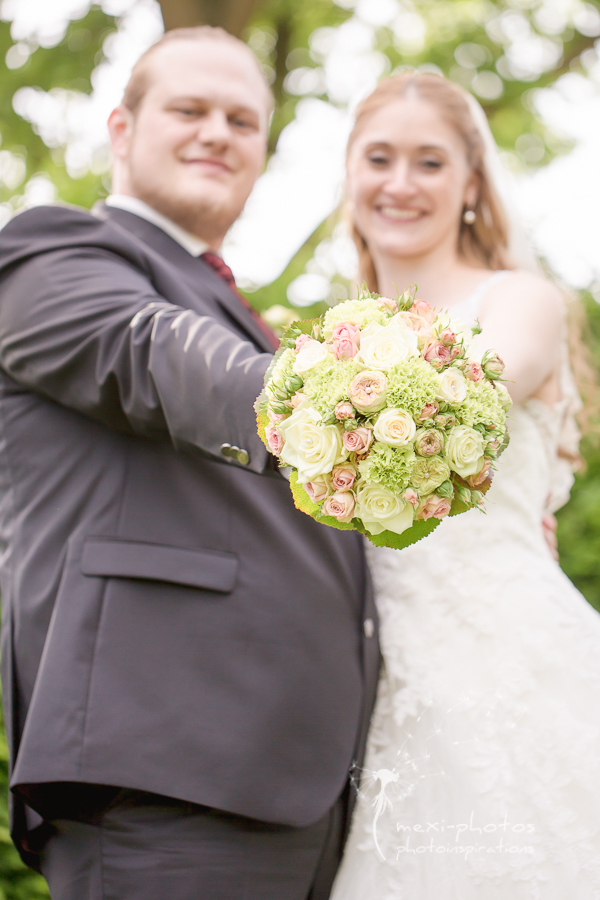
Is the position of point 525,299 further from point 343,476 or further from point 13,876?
point 13,876

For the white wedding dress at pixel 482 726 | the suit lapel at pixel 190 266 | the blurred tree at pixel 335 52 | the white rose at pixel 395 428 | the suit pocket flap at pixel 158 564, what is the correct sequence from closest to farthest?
1. the white rose at pixel 395 428
2. the suit pocket flap at pixel 158 564
3. the white wedding dress at pixel 482 726
4. the suit lapel at pixel 190 266
5. the blurred tree at pixel 335 52

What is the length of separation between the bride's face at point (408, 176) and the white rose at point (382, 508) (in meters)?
1.83

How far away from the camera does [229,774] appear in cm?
180

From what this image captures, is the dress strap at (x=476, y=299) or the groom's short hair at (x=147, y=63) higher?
the groom's short hair at (x=147, y=63)

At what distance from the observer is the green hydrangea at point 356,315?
136 centimetres

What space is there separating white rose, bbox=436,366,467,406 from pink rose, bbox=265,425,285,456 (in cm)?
27

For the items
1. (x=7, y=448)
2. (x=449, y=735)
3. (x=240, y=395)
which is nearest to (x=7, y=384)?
(x=7, y=448)

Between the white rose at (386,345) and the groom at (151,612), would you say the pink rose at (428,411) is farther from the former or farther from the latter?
the groom at (151,612)

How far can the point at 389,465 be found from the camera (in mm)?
1247

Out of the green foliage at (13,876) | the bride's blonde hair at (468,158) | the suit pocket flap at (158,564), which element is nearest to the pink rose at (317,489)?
the suit pocket flap at (158,564)

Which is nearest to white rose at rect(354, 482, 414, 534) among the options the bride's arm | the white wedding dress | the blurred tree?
the white wedding dress

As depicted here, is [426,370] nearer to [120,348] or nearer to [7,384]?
[120,348]

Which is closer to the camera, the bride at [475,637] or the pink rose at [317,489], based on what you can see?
the pink rose at [317,489]

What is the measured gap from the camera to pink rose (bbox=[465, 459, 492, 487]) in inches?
52.0
